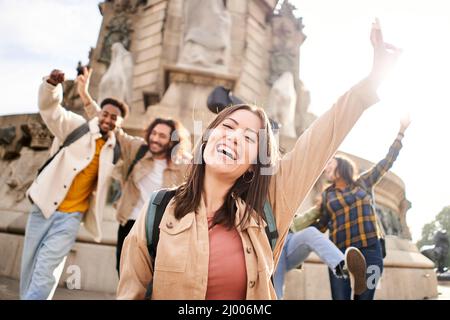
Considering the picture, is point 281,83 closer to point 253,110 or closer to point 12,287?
point 12,287

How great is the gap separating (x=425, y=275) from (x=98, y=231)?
206 inches

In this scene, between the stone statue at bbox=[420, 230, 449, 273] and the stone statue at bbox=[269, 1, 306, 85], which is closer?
the stone statue at bbox=[420, 230, 449, 273]

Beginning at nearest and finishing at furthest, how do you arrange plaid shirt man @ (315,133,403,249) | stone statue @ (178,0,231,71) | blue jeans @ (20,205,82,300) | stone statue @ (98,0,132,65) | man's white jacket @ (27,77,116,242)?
blue jeans @ (20,205,82,300) < man's white jacket @ (27,77,116,242) < plaid shirt man @ (315,133,403,249) < stone statue @ (178,0,231,71) < stone statue @ (98,0,132,65)

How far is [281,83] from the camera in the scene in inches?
380

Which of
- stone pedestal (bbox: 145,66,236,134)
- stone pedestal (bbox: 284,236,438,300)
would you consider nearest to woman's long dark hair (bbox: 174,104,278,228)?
stone pedestal (bbox: 284,236,438,300)

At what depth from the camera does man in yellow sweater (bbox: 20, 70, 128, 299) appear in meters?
2.62

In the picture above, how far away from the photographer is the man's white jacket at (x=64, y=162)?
8.89 ft

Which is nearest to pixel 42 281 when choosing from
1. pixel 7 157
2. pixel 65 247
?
pixel 65 247

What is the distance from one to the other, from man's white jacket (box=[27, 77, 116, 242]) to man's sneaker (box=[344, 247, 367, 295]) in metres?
1.99

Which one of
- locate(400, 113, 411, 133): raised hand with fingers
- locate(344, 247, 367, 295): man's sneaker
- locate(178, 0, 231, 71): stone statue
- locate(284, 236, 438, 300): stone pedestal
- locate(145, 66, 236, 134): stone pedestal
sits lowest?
locate(284, 236, 438, 300): stone pedestal

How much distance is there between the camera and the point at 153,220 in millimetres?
1212

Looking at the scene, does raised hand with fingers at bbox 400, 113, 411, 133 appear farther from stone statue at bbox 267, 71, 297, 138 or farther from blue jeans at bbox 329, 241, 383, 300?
stone statue at bbox 267, 71, 297, 138

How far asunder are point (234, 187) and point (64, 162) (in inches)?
77.5

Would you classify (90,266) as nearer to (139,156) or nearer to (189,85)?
(139,156)
